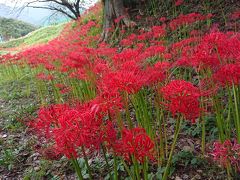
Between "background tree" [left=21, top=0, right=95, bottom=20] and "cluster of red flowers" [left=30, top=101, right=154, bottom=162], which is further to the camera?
"background tree" [left=21, top=0, right=95, bottom=20]

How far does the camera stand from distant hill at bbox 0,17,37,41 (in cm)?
3750

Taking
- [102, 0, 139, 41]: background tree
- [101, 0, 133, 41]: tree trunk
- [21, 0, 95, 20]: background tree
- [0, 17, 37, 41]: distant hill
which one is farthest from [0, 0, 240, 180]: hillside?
[0, 17, 37, 41]: distant hill

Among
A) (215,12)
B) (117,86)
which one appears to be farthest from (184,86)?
(215,12)

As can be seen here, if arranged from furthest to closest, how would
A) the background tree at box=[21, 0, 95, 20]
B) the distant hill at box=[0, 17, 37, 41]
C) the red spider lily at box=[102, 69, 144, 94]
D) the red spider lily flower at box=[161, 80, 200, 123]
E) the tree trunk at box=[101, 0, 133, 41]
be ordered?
1. the distant hill at box=[0, 17, 37, 41]
2. the background tree at box=[21, 0, 95, 20]
3. the tree trunk at box=[101, 0, 133, 41]
4. the red spider lily at box=[102, 69, 144, 94]
5. the red spider lily flower at box=[161, 80, 200, 123]

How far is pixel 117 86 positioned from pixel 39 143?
277cm

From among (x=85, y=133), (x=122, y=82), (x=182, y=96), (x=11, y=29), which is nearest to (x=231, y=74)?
(x=182, y=96)

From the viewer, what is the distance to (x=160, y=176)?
2707 mm

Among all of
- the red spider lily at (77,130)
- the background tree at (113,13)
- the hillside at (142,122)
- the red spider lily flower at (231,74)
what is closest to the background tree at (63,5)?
the background tree at (113,13)

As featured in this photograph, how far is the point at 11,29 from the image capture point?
39.6 meters

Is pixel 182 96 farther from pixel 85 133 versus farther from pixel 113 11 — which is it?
pixel 113 11

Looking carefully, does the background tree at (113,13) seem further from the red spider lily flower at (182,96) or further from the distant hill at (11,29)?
the distant hill at (11,29)

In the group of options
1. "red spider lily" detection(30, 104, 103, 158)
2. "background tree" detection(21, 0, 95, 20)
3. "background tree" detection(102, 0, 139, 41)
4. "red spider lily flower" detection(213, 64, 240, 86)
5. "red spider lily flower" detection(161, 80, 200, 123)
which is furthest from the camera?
"background tree" detection(21, 0, 95, 20)

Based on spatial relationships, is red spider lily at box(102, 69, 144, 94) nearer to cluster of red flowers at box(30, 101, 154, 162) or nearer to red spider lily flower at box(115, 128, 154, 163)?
cluster of red flowers at box(30, 101, 154, 162)

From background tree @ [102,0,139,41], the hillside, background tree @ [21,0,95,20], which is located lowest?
the hillside
